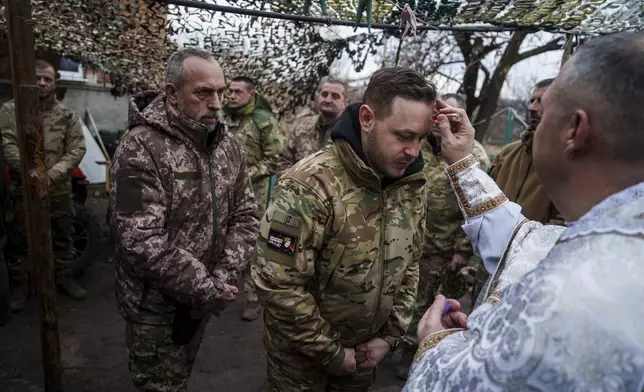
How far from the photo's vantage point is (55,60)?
5.95 m

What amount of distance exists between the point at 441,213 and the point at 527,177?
1040 mm

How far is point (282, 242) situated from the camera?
192 cm

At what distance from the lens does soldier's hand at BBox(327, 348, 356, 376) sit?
2080mm

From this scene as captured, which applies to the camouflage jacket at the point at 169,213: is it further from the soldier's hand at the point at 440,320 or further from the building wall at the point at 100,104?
the building wall at the point at 100,104

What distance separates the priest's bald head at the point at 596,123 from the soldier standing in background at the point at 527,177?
6.99 feet

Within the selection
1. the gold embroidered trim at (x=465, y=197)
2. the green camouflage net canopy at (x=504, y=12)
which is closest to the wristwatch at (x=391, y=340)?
the gold embroidered trim at (x=465, y=197)

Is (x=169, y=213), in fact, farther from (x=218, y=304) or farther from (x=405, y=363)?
(x=405, y=363)

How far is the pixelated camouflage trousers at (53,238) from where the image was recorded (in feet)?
14.9

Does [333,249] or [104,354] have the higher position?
[333,249]

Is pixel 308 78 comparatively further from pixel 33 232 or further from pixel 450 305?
pixel 450 305

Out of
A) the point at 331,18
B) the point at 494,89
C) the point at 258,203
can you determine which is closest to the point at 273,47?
the point at 331,18

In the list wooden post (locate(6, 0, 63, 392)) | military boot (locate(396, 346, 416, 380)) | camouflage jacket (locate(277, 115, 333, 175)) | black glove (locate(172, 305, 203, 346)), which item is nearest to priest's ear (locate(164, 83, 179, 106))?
wooden post (locate(6, 0, 63, 392))

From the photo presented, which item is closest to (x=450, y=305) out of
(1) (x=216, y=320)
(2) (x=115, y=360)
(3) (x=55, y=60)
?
(2) (x=115, y=360)

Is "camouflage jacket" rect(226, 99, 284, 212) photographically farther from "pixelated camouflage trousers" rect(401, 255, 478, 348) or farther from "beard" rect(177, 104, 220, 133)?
"beard" rect(177, 104, 220, 133)
